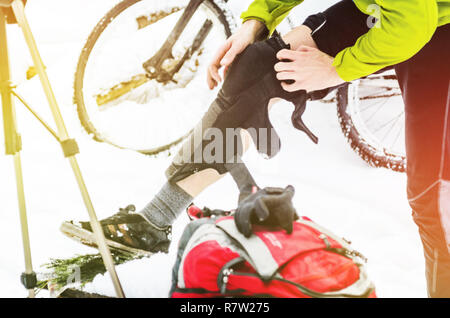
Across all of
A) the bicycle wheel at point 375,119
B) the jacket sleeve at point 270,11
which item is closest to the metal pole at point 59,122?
the jacket sleeve at point 270,11

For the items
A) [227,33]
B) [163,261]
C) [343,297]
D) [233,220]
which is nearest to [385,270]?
[343,297]

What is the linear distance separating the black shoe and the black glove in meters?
0.22

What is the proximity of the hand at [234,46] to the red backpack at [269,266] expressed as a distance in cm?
30

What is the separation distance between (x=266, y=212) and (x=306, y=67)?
280 millimetres

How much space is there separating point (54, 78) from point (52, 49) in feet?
0.29

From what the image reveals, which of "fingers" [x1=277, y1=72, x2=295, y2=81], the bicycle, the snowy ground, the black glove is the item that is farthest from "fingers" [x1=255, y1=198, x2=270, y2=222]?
the bicycle

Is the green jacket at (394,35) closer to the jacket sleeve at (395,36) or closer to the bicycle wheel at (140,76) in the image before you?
the jacket sleeve at (395,36)

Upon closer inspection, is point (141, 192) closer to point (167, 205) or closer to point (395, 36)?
point (167, 205)

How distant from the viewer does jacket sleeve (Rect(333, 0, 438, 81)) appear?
0.56 m

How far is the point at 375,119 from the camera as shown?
1025 mm

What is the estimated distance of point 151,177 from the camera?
0.85m

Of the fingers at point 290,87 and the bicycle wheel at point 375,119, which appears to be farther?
the bicycle wheel at point 375,119

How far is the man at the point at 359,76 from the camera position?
0.60 metres

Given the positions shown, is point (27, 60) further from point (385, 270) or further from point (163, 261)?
point (385, 270)
